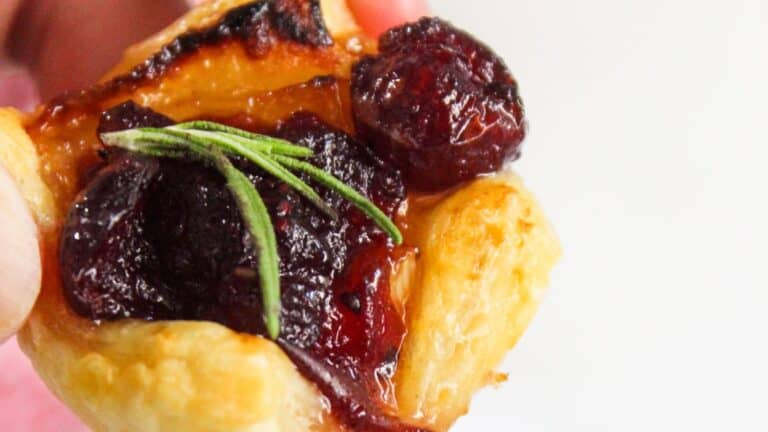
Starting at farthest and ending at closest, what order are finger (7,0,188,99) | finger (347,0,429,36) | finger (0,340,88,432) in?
finger (0,340,88,432)
finger (7,0,188,99)
finger (347,0,429,36)

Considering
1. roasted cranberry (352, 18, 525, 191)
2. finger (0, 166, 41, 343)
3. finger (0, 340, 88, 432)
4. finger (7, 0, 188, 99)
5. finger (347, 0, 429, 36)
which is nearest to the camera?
finger (0, 166, 41, 343)

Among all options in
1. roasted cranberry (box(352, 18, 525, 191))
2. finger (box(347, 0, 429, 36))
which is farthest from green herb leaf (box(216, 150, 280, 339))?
finger (box(347, 0, 429, 36))

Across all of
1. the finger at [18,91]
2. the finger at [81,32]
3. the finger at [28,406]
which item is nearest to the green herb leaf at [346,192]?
the finger at [81,32]

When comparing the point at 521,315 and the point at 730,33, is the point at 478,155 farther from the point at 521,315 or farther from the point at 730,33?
the point at 730,33

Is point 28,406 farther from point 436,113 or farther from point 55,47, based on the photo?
point 436,113

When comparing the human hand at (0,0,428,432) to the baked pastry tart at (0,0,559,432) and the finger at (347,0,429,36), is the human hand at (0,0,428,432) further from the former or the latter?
the baked pastry tart at (0,0,559,432)

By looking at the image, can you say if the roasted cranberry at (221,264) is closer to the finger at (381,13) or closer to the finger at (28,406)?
the finger at (381,13)

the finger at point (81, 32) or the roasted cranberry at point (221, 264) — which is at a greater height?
the roasted cranberry at point (221, 264)
